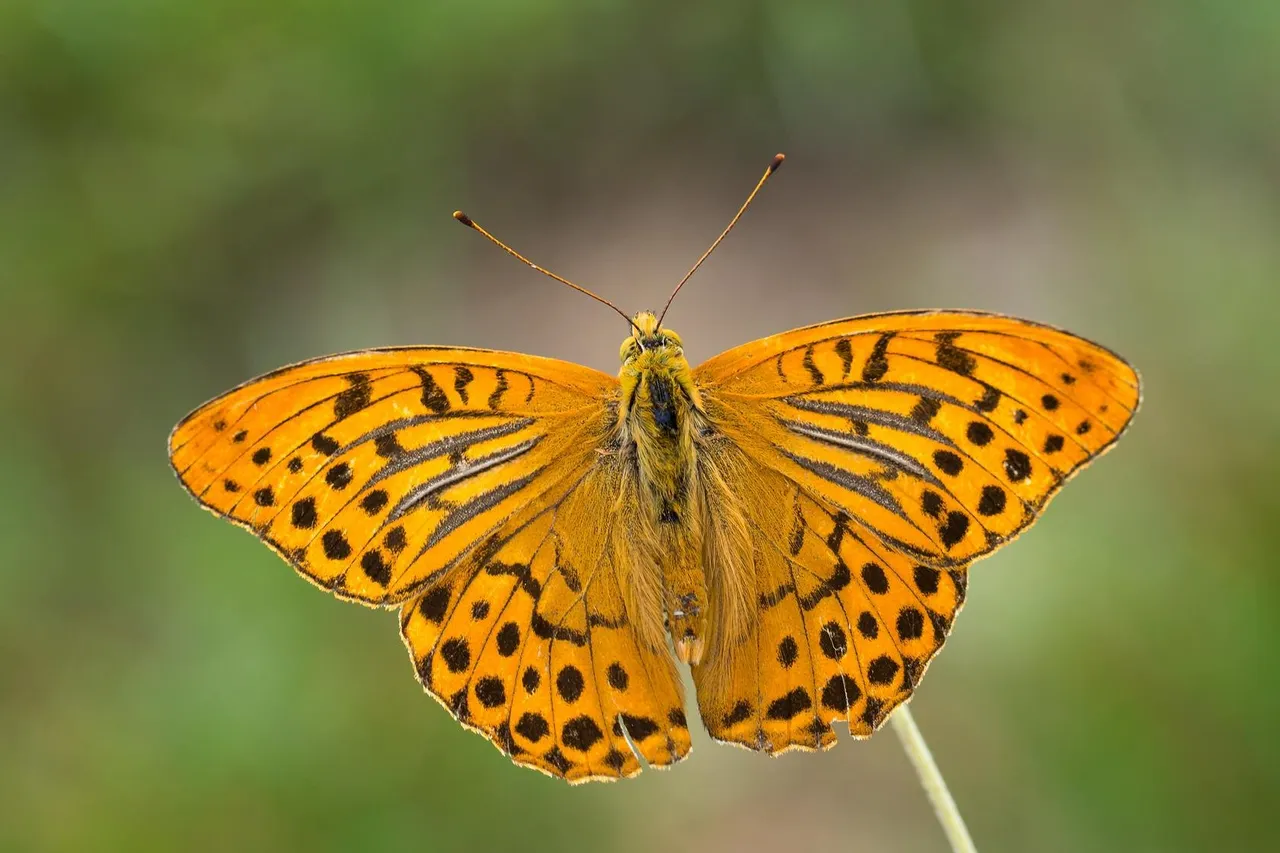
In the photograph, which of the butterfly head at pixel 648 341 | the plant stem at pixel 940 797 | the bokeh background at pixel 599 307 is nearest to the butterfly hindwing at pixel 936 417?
the butterfly head at pixel 648 341

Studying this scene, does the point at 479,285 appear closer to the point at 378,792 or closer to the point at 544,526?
the point at 378,792

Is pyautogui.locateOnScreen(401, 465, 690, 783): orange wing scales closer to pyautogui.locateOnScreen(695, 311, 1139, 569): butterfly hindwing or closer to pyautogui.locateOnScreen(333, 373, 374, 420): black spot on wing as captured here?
pyautogui.locateOnScreen(333, 373, 374, 420): black spot on wing

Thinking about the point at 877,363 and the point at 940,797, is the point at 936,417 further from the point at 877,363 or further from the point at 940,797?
the point at 940,797

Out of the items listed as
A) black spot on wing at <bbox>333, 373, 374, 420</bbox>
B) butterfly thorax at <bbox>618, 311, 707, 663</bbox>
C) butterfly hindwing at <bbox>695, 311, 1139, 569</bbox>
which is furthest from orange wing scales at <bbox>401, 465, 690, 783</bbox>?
butterfly hindwing at <bbox>695, 311, 1139, 569</bbox>

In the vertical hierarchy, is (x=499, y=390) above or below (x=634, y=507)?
above

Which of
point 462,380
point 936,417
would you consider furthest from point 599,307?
point 936,417

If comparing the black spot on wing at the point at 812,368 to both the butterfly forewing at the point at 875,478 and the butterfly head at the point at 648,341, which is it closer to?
the butterfly forewing at the point at 875,478
